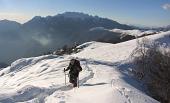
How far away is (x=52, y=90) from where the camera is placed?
928 inches

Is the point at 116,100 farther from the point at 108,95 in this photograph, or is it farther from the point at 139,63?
the point at 139,63

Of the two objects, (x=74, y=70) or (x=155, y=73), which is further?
(x=155, y=73)

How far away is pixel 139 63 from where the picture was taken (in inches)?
1634

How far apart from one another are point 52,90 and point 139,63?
2011 cm

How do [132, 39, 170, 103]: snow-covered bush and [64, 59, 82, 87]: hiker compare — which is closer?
[64, 59, 82, 87]: hiker

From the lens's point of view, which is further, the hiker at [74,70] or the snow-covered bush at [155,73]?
the snow-covered bush at [155,73]

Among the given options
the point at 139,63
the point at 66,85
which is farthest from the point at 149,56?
the point at 66,85

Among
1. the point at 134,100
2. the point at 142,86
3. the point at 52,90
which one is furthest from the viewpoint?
the point at 142,86

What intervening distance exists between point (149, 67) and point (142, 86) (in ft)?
27.1

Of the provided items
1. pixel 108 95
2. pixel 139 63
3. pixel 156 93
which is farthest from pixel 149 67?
pixel 108 95

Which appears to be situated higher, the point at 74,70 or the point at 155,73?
the point at 74,70

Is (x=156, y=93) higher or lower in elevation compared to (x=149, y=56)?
lower

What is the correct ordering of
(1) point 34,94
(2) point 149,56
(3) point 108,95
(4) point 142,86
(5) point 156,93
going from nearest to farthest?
1. (3) point 108,95
2. (1) point 34,94
3. (5) point 156,93
4. (4) point 142,86
5. (2) point 149,56

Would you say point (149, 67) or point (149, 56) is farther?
point (149, 56)
